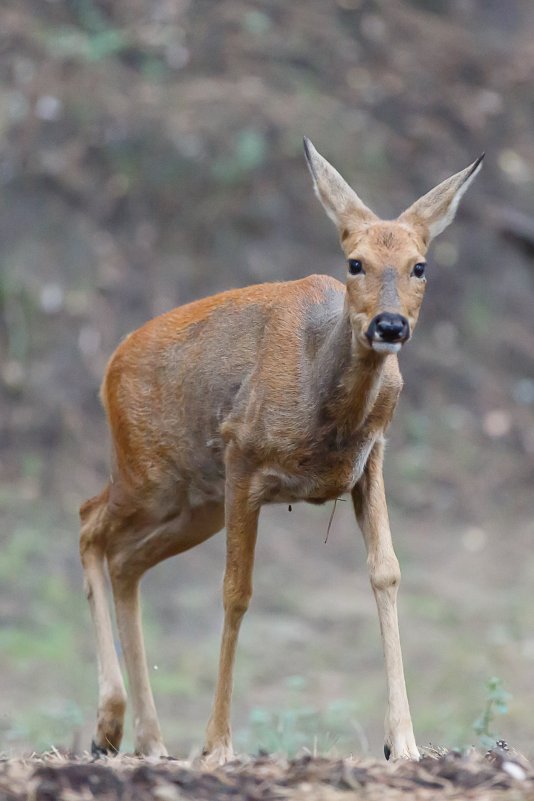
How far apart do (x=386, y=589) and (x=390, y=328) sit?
4.54ft

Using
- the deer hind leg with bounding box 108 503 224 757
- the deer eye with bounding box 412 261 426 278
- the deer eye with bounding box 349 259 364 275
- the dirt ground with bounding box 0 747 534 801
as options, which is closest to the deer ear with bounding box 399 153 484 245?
the deer eye with bounding box 412 261 426 278

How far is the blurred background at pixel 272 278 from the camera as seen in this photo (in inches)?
483

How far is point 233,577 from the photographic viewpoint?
734cm

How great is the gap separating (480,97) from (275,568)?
716 centimetres

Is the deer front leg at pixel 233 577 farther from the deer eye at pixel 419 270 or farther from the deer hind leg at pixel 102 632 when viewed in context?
the deer eye at pixel 419 270

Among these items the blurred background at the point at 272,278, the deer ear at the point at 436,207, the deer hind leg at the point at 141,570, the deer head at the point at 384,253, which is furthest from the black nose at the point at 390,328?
the blurred background at the point at 272,278

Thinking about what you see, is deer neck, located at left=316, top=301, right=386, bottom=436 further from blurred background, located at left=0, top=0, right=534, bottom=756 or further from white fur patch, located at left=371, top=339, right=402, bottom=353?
blurred background, located at left=0, top=0, right=534, bottom=756

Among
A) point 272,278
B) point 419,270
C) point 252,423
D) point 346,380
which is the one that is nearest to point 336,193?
point 419,270

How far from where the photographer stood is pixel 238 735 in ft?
32.0

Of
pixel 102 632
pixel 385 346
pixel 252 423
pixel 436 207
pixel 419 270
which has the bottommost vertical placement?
pixel 102 632

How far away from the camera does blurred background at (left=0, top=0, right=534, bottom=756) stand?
40.2 feet

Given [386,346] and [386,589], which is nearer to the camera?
[386,346]

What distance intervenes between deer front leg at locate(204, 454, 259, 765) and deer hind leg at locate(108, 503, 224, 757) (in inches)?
34.8

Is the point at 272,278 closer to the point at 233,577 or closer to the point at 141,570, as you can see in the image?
the point at 141,570
